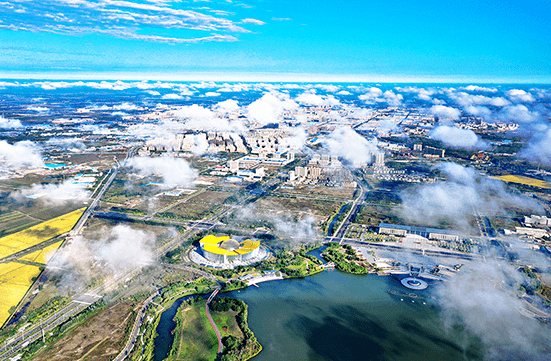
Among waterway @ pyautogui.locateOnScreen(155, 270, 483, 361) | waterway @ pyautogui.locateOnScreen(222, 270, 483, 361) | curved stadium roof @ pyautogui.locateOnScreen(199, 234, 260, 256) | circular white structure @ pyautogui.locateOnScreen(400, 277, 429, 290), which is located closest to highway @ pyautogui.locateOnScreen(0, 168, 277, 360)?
curved stadium roof @ pyautogui.locateOnScreen(199, 234, 260, 256)

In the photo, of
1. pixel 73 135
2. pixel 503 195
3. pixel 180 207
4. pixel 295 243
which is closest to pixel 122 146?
pixel 73 135

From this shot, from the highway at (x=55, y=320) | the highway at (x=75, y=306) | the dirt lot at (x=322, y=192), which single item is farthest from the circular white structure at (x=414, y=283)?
the dirt lot at (x=322, y=192)

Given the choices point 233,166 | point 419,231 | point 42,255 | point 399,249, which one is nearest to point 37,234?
point 42,255

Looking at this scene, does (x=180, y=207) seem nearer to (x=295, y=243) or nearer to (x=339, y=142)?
(x=295, y=243)

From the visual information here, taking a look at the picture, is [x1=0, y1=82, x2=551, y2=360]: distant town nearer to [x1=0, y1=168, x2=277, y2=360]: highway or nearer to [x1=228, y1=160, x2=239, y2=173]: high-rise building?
[x1=0, y1=168, x2=277, y2=360]: highway

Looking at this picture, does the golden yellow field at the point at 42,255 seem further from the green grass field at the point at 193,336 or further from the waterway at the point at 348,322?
the waterway at the point at 348,322

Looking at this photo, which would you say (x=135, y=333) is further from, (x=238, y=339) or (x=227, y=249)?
(x=227, y=249)
